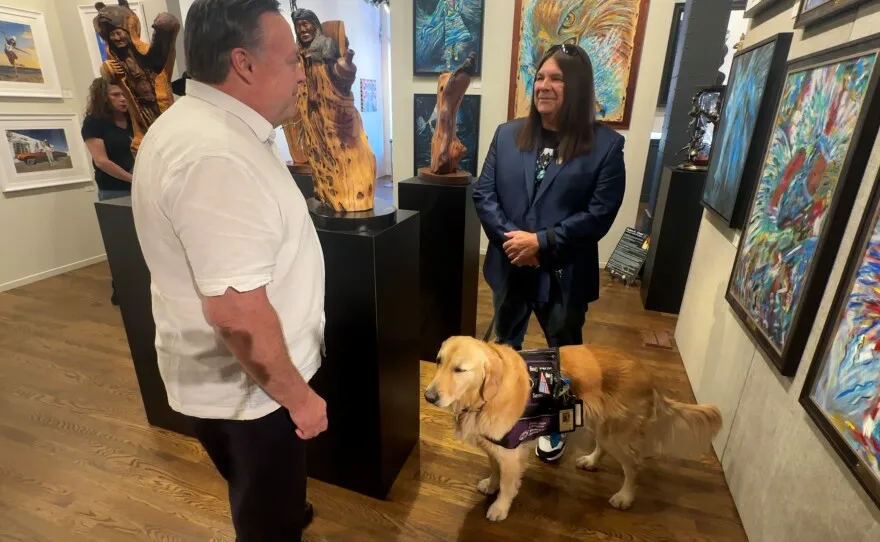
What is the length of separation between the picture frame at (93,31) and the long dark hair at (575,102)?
366cm

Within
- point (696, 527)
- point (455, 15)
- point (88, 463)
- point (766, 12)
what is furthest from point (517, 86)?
point (88, 463)

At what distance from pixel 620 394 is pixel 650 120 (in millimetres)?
3136

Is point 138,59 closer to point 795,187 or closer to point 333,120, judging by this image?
point 333,120

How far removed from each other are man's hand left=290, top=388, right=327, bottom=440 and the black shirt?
2.68m

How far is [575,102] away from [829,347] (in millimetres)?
1114

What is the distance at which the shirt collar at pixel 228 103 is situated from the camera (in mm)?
856

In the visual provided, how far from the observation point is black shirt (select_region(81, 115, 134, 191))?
287 centimetres

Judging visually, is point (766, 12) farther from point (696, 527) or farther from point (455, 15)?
point (455, 15)

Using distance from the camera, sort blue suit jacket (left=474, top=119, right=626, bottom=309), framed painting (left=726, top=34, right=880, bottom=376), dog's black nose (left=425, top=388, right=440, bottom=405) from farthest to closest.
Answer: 1. blue suit jacket (left=474, top=119, right=626, bottom=309)
2. dog's black nose (left=425, top=388, right=440, bottom=405)
3. framed painting (left=726, top=34, right=880, bottom=376)

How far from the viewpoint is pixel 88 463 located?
1977 mm

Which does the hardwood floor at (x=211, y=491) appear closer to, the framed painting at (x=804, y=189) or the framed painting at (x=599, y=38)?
the framed painting at (x=804, y=189)

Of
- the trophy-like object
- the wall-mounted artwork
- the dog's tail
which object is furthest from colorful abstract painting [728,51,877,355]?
the wall-mounted artwork

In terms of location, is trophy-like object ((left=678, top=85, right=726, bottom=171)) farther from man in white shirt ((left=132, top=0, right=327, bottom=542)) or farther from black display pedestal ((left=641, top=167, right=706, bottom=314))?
man in white shirt ((left=132, top=0, right=327, bottom=542))

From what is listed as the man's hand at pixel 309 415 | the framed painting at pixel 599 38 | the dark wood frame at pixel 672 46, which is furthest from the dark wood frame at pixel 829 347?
the dark wood frame at pixel 672 46
